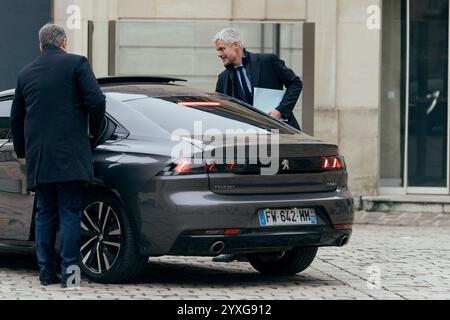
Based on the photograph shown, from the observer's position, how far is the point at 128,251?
9.41m

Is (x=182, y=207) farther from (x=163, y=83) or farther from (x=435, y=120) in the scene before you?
(x=435, y=120)

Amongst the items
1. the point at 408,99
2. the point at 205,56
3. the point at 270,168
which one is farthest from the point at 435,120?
the point at 270,168

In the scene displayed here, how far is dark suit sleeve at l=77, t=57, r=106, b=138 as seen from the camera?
9.40 m

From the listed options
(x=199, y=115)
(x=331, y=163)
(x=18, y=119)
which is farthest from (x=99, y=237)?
(x=331, y=163)

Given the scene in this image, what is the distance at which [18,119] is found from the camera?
967cm

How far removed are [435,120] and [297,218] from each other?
8.39 m

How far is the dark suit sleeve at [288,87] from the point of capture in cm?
1176

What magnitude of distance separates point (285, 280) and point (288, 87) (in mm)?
2225

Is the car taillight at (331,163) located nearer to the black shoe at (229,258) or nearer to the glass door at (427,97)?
the black shoe at (229,258)

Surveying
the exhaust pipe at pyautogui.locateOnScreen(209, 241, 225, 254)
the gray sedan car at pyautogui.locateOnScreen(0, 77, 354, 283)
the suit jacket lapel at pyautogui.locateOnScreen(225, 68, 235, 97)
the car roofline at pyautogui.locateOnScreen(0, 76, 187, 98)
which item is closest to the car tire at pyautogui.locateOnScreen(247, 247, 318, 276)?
the gray sedan car at pyautogui.locateOnScreen(0, 77, 354, 283)

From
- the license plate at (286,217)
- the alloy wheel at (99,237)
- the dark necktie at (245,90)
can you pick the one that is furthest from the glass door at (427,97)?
the alloy wheel at (99,237)

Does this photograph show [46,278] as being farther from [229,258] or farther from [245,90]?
[245,90]

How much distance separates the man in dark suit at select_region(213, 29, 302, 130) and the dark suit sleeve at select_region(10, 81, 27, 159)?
256 centimetres

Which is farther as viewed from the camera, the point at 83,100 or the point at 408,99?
the point at 408,99
